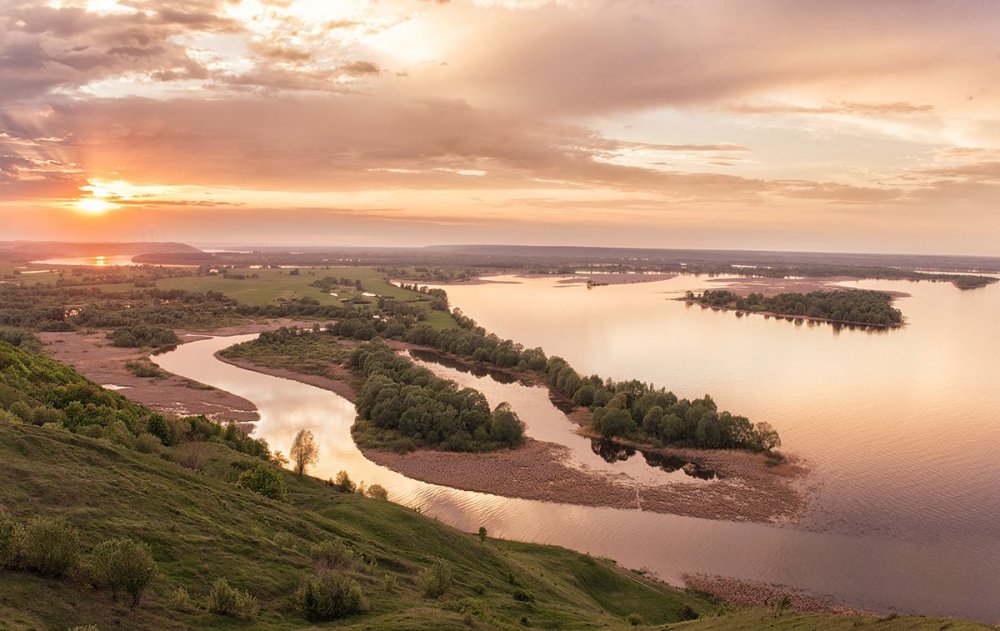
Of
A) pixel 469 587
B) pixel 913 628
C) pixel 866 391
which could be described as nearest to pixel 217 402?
pixel 469 587

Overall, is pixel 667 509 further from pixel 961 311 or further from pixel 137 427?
pixel 961 311

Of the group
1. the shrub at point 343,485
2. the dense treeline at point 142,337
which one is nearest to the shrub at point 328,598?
the shrub at point 343,485

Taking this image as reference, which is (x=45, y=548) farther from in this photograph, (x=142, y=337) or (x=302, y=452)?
(x=142, y=337)

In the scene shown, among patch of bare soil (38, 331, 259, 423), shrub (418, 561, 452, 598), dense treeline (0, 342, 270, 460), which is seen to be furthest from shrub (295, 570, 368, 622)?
patch of bare soil (38, 331, 259, 423)

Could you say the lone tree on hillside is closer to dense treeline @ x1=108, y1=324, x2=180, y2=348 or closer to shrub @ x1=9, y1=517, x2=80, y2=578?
shrub @ x1=9, y1=517, x2=80, y2=578

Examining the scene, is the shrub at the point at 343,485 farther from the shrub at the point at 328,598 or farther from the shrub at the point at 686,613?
the shrub at the point at 686,613

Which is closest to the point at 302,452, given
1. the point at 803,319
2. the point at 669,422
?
the point at 669,422
